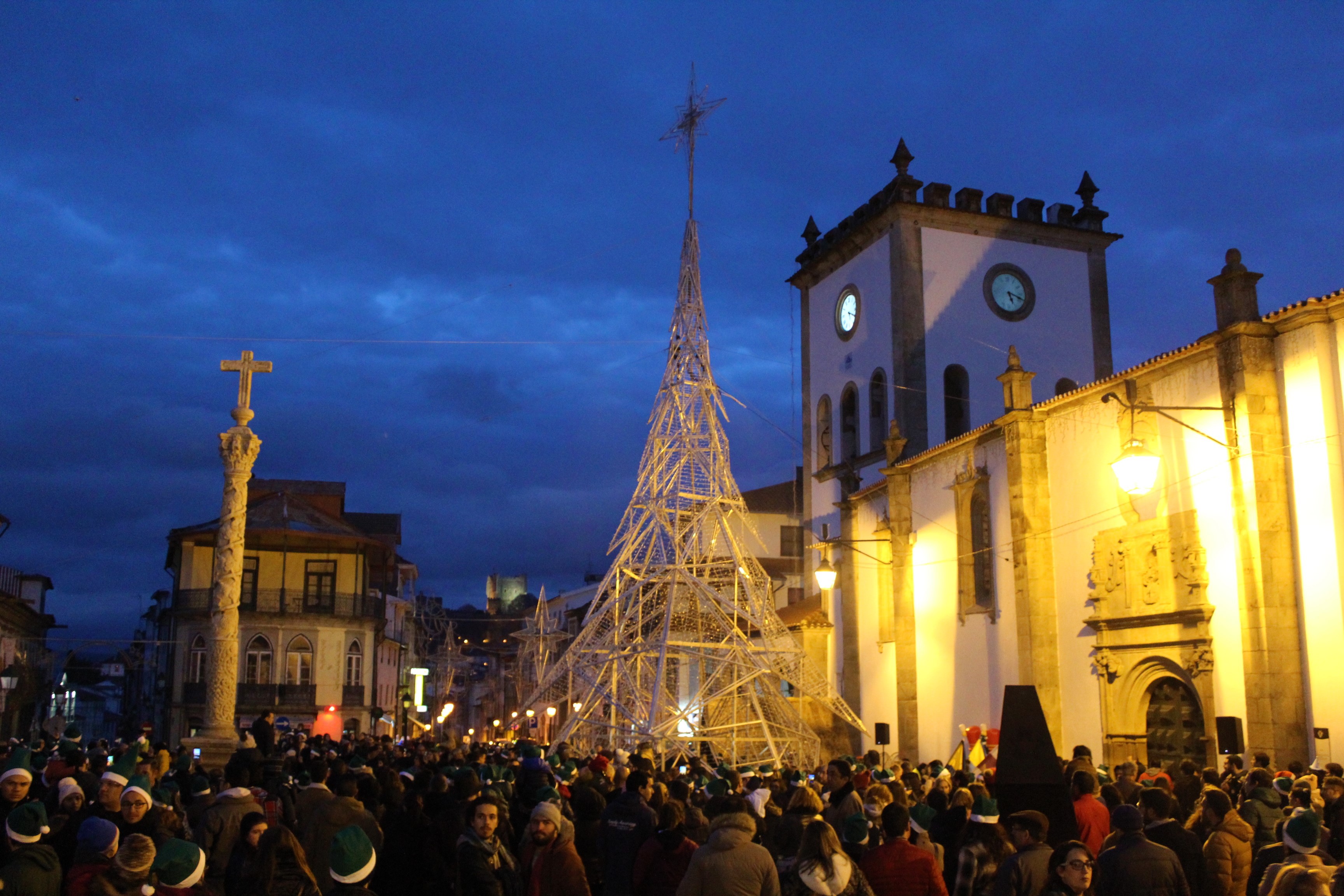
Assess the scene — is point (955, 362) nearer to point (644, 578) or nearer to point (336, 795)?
point (644, 578)

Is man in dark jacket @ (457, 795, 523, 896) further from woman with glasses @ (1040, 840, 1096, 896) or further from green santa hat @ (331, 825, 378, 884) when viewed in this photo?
woman with glasses @ (1040, 840, 1096, 896)

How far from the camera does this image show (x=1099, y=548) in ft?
73.9

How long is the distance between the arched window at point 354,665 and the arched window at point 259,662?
9.77 feet

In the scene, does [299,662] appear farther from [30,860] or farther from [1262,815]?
[1262,815]

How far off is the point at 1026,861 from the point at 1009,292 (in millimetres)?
33729

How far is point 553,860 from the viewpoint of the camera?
25.3 ft

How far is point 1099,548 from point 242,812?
684 inches

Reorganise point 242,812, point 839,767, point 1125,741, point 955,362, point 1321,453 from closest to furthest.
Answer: point 242,812 → point 839,767 → point 1321,453 → point 1125,741 → point 955,362

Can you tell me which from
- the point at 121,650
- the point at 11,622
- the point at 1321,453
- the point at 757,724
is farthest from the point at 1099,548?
the point at 11,622

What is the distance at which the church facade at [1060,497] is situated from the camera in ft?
59.9

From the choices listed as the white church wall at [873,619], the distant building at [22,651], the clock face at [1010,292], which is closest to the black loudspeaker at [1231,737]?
the white church wall at [873,619]

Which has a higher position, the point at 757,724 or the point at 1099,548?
the point at 1099,548

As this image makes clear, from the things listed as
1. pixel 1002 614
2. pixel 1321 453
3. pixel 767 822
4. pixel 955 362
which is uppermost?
pixel 955 362

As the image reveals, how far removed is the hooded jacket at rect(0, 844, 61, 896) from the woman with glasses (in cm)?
560
